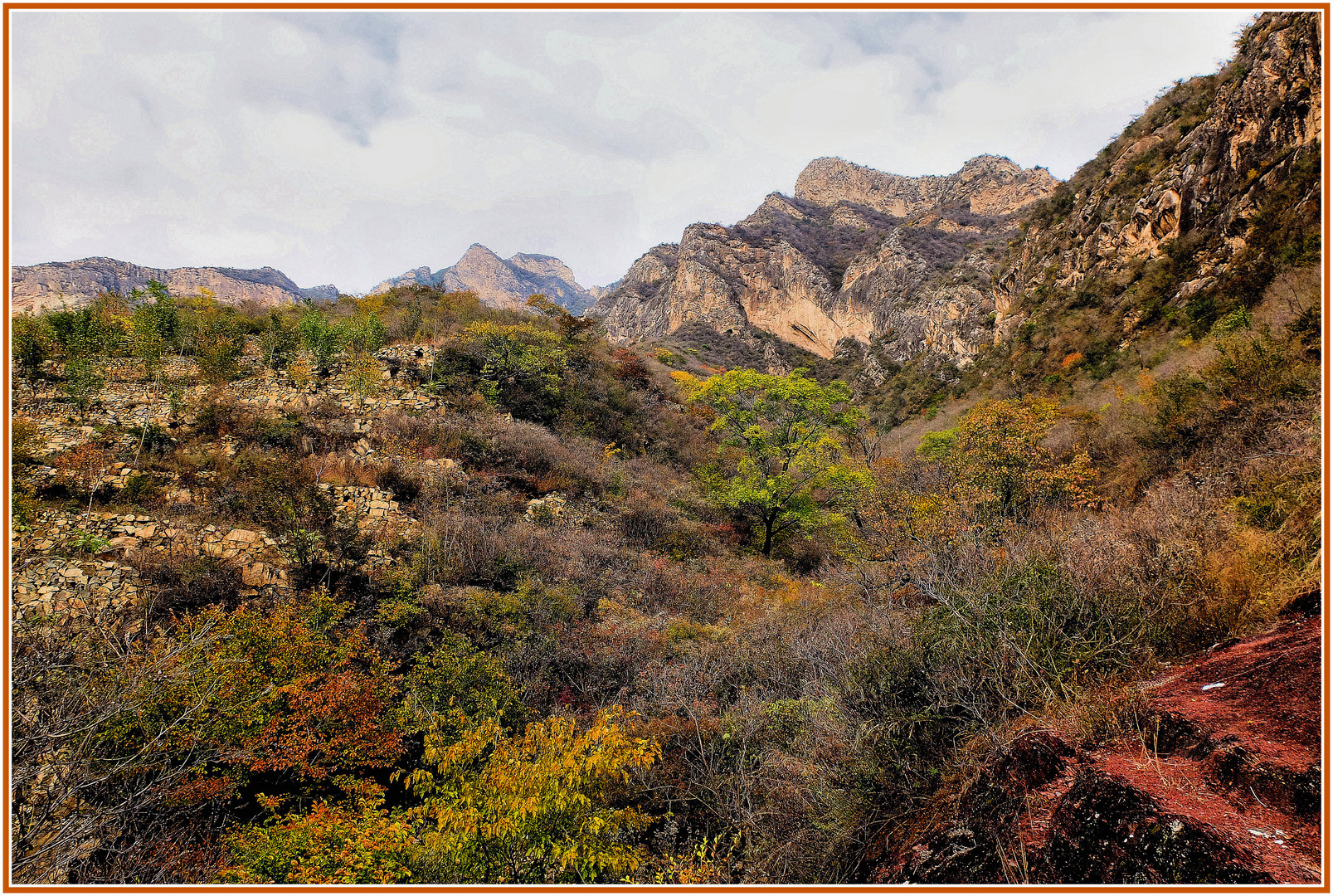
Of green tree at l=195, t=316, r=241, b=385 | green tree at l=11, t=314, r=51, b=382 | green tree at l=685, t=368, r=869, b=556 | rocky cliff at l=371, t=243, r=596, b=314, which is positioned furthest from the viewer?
rocky cliff at l=371, t=243, r=596, b=314

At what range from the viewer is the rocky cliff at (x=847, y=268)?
46.8 metres

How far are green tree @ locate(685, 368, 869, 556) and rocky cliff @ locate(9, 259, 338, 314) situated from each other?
21.4m

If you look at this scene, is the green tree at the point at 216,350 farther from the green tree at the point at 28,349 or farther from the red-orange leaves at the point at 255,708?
the red-orange leaves at the point at 255,708

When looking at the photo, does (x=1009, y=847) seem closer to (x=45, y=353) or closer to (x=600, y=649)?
(x=600, y=649)

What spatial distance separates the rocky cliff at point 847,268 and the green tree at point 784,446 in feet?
83.1

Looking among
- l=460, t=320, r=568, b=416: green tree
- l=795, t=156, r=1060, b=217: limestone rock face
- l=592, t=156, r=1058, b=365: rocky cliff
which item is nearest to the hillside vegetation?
l=460, t=320, r=568, b=416: green tree

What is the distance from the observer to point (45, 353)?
41.7 feet

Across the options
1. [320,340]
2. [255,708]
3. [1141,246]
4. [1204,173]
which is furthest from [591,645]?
[1141,246]

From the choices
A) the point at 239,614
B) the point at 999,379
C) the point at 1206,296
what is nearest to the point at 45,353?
the point at 239,614

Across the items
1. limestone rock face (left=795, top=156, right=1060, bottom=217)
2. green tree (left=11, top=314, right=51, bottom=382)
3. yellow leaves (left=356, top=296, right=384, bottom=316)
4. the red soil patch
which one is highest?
limestone rock face (left=795, top=156, right=1060, bottom=217)

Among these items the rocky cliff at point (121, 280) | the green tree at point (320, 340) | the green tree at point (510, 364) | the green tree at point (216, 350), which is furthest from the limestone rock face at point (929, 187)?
the rocky cliff at point (121, 280)

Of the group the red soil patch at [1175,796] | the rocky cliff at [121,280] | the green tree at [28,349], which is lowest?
the red soil patch at [1175,796]

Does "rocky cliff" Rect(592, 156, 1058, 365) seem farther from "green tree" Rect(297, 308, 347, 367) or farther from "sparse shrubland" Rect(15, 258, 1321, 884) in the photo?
"green tree" Rect(297, 308, 347, 367)

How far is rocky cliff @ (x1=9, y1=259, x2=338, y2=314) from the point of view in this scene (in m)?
43.3
